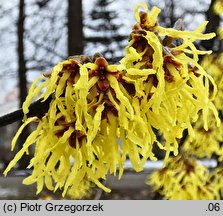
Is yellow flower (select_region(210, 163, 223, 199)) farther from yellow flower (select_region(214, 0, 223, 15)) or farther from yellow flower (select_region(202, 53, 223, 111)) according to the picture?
yellow flower (select_region(214, 0, 223, 15))

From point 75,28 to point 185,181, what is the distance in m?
0.63

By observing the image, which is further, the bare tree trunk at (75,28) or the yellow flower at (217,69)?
the bare tree trunk at (75,28)

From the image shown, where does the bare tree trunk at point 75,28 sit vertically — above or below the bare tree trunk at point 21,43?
above

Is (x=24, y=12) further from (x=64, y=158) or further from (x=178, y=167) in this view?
(x=64, y=158)

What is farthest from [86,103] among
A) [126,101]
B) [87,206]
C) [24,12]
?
[24,12]

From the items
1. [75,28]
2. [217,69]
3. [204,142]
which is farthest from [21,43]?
[217,69]

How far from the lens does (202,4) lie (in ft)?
3.92

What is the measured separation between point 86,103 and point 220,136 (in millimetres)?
576

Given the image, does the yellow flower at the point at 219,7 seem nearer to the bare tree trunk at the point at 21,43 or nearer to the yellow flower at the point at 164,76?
the yellow flower at the point at 164,76

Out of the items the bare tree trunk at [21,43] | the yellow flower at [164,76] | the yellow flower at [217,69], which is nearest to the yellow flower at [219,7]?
the yellow flower at [217,69]

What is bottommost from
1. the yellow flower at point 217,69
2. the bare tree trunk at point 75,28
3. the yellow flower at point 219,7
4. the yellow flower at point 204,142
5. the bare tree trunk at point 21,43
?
the bare tree trunk at point 21,43

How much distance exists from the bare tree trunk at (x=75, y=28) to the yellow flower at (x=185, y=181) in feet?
1.35

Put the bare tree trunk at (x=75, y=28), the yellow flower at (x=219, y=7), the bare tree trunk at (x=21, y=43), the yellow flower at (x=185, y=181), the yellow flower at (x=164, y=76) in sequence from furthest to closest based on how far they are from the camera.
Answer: the bare tree trunk at (x=21, y=43), the bare tree trunk at (x=75, y=28), the yellow flower at (x=185, y=181), the yellow flower at (x=219, y=7), the yellow flower at (x=164, y=76)

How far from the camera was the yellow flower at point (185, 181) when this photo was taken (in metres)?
0.73
